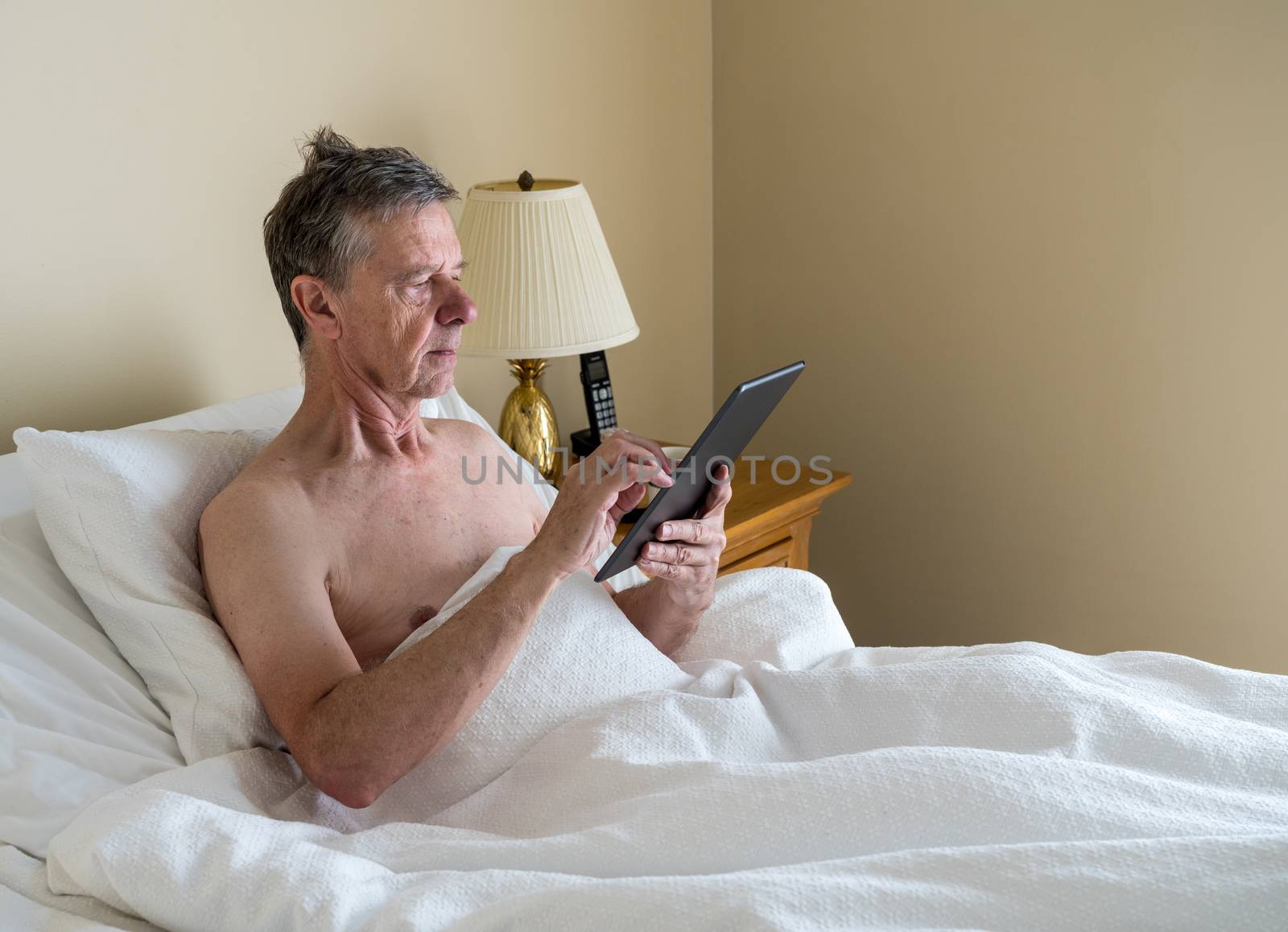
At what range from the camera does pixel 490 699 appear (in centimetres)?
120

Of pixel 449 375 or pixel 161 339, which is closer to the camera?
pixel 449 375

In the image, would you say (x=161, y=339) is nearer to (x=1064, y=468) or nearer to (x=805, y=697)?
(x=805, y=697)

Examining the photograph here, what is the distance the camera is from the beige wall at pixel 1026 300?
6.79 ft

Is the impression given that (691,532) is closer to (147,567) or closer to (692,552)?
(692,552)

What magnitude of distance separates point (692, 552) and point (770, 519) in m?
0.65

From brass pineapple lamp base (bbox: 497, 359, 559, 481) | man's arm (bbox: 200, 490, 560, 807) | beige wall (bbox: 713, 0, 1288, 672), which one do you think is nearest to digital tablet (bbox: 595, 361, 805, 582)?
man's arm (bbox: 200, 490, 560, 807)

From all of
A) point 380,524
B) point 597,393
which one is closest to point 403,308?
point 380,524

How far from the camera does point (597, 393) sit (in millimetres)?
2139

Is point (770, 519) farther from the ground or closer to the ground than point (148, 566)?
closer to the ground

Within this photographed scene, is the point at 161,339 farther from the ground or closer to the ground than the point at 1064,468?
farther from the ground

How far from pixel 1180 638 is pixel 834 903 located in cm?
164

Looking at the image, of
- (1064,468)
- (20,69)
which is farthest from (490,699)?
(1064,468)

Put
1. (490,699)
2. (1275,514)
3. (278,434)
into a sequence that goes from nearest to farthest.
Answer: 1. (490,699)
2. (278,434)
3. (1275,514)

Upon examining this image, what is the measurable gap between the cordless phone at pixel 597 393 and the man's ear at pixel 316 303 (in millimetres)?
745
